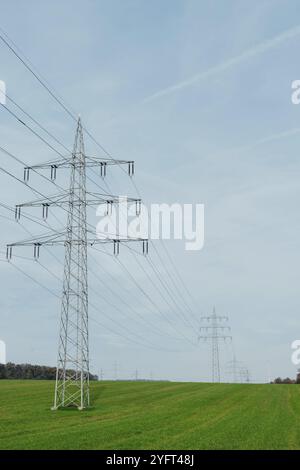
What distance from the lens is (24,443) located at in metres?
23.6

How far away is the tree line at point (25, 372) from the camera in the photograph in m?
153

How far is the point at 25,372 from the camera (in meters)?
156

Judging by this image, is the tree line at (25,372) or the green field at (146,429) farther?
the tree line at (25,372)

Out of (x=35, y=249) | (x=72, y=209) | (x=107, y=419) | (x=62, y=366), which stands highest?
(x=72, y=209)

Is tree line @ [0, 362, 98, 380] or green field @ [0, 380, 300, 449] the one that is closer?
green field @ [0, 380, 300, 449]

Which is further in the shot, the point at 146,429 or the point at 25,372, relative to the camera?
the point at 25,372

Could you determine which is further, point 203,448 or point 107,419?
point 107,419

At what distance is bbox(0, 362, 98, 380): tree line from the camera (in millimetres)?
152625
